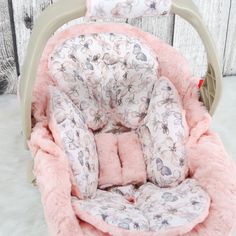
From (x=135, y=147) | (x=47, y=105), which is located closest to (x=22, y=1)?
(x=47, y=105)

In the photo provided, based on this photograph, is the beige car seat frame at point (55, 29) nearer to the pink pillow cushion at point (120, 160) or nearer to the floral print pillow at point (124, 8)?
the floral print pillow at point (124, 8)

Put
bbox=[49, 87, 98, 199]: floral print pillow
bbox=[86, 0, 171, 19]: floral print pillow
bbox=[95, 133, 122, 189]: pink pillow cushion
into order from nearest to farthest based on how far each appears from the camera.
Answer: bbox=[86, 0, 171, 19]: floral print pillow
bbox=[49, 87, 98, 199]: floral print pillow
bbox=[95, 133, 122, 189]: pink pillow cushion

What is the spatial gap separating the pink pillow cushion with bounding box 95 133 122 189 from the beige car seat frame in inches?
8.8

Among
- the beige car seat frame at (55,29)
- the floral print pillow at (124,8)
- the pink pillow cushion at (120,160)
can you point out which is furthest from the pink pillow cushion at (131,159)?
the floral print pillow at (124,8)

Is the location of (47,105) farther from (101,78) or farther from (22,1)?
(22,1)

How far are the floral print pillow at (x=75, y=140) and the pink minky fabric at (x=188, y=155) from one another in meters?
0.03

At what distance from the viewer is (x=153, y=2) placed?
0.94 metres

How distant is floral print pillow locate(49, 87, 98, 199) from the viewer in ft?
3.68

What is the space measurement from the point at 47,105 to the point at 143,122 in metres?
0.27

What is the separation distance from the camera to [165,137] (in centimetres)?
121

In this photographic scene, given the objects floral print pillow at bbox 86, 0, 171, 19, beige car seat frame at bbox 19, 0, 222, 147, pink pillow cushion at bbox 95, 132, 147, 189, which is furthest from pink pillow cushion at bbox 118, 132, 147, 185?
floral print pillow at bbox 86, 0, 171, 19

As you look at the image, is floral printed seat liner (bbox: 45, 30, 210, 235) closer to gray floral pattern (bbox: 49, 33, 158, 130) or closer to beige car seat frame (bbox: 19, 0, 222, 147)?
gray floral pattern (bbox: 49, 33, 158, 130)

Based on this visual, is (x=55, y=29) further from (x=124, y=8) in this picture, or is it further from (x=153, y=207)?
(x=153, y=207)

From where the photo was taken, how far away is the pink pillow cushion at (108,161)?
48.3 inches
